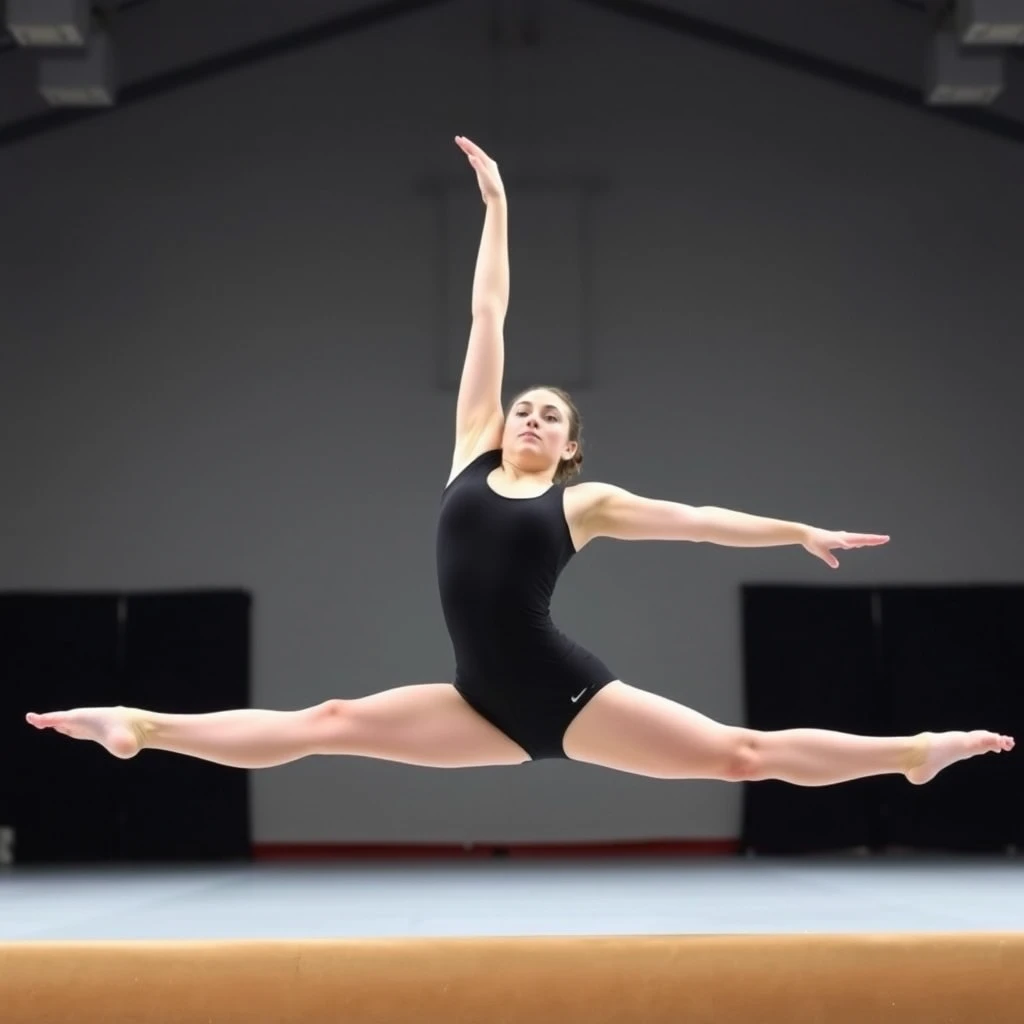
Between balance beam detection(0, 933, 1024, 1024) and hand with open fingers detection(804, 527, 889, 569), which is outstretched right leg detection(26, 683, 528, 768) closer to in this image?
balance beam detection(0, 933, 1024, 1024)

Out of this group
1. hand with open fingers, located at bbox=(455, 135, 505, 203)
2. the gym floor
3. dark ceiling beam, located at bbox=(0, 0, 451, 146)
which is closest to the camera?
hand with open fingers, located at bbox=(455, 135, 505, 203)

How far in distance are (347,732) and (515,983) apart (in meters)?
0.94

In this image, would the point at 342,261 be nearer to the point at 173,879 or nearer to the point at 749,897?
the point at 173,879

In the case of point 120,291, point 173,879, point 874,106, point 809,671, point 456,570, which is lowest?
point 173,879

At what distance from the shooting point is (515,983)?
10.3 feet

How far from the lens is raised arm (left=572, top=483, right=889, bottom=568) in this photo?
3957mm

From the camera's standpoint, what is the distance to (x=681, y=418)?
1238cm

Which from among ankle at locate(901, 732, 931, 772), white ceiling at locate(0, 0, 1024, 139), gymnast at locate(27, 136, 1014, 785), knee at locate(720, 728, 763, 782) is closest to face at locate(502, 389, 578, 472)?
gymnast at locate(27, 136, 1014, 785)

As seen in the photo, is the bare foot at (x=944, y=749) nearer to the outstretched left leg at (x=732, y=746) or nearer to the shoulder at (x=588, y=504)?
the outstretched left leg at (x=732, y=746)

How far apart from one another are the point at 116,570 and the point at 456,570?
8952mm

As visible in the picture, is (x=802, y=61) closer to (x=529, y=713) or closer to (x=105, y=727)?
(x=529, y=713)

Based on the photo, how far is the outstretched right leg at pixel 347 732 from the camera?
3775mm

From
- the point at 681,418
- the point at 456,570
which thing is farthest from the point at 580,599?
the point at 456,570

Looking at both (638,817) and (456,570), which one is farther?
(638,817)
